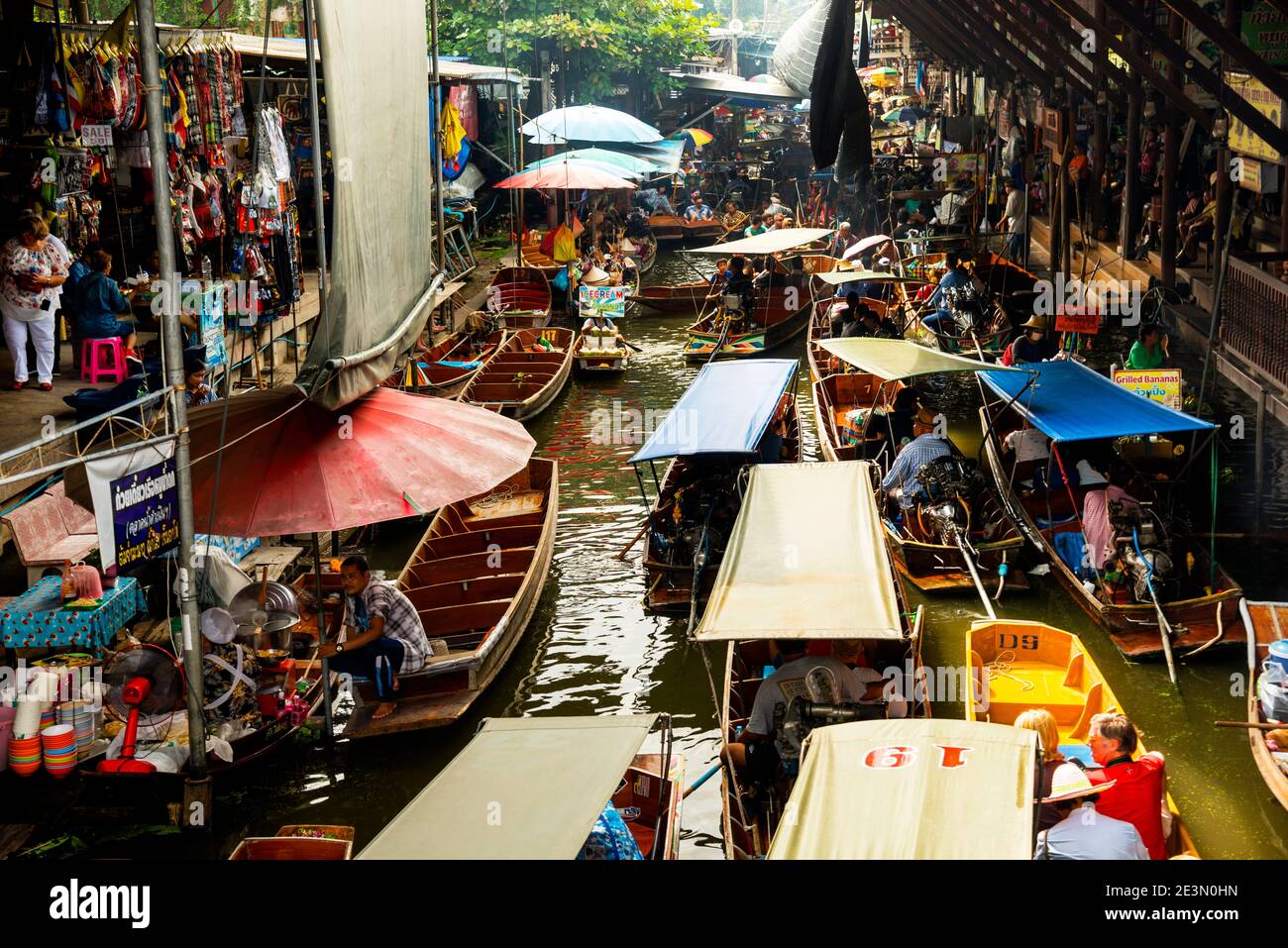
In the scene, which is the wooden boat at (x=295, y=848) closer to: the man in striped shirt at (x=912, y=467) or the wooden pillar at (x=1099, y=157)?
the man in striped shirt at (x=912, y=467)

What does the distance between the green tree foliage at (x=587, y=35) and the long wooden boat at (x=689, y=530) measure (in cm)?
2157

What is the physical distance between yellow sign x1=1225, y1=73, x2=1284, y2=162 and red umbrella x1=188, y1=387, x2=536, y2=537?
10.5m

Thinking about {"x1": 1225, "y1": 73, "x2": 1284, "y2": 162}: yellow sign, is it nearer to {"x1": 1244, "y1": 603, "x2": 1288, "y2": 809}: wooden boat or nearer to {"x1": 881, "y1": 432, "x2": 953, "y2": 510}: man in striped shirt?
{"x1": 881, "y1": 432, "x2": 953, "y2": 510}: man in striped shirt

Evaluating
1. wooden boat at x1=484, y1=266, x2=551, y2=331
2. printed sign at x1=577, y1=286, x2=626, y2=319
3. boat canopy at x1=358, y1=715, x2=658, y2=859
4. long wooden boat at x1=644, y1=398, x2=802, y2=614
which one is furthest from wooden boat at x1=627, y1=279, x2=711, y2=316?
boat canopy at x1=358, y1=715, x2=658, y2=859

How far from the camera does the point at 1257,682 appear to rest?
8.57 m

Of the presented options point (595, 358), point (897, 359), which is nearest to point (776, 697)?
point (897, 359)

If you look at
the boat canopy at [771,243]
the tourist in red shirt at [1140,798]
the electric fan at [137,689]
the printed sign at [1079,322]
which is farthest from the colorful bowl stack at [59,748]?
the boat canopy at [771,243]

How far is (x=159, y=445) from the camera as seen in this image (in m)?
7.57

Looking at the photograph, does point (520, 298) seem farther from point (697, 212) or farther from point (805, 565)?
point (805, 565)

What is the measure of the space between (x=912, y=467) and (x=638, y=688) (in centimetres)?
393

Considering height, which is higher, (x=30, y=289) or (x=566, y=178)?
(x=566, y=178)

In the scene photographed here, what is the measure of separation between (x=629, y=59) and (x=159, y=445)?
3270cm

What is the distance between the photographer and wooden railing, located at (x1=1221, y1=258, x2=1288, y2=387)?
38.9 ft
